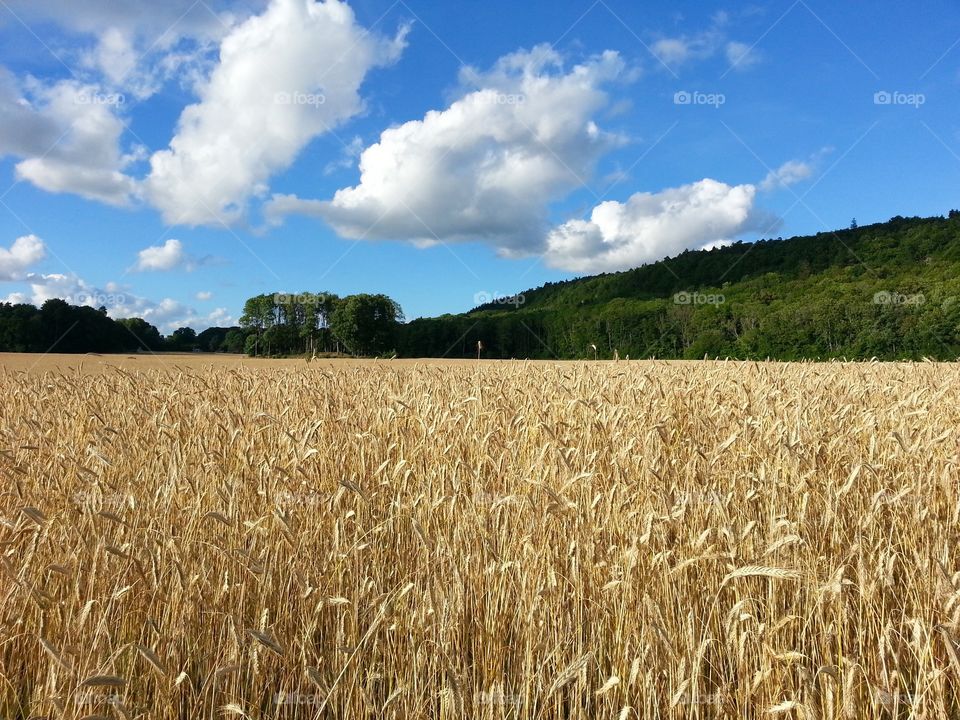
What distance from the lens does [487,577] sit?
97.1 inches

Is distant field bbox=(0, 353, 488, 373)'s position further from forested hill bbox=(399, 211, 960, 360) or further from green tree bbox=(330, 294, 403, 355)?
green tree bbox=(330, 294, 403, 355)

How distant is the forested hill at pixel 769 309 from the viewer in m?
43.4

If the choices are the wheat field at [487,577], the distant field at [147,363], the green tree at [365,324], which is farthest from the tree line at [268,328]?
the wheat field at [487,577]

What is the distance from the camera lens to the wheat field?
192cm

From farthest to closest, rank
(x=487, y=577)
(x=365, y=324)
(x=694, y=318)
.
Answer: (x=365, y=324) → (x=694, y=318) → (x=487, y=577)

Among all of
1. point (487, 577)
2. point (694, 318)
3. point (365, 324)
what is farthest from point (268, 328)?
point (487, 577)

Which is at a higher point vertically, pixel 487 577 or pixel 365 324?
pixel 365 324

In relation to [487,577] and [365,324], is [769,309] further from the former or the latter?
[487,577]

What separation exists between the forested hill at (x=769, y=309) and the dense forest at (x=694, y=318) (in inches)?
5.6

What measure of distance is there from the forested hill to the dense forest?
0.47 ft

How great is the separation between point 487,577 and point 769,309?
53996 millimetres

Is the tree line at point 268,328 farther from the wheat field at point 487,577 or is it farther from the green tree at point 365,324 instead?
the wheat field at point 487,577

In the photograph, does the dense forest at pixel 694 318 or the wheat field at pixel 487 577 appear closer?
the wheat field at pixel 487 577

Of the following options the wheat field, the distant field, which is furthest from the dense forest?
the wheat field
